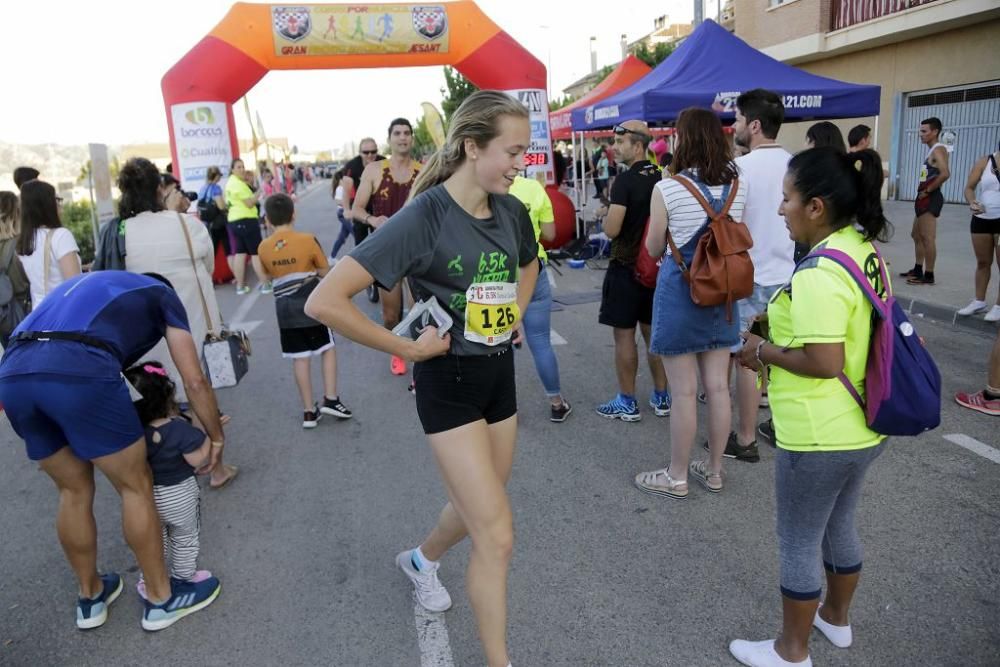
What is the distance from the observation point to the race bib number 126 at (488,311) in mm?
2158

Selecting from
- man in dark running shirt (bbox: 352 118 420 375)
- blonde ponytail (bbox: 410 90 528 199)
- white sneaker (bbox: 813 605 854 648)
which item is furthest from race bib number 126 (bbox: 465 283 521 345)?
man in dark running shirt (bbox: 352 118 420 375)

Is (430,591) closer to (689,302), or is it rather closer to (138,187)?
(689,302)

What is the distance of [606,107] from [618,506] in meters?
7.26

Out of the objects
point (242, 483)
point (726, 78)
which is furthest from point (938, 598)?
point (726, 78)

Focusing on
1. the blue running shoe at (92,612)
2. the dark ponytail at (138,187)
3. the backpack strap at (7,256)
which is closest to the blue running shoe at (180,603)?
the blue running shoe at (92,612)

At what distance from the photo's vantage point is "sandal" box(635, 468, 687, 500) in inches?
140

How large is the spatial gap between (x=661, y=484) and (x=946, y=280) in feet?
20.1

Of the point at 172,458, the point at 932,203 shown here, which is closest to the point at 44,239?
the point at 172,458

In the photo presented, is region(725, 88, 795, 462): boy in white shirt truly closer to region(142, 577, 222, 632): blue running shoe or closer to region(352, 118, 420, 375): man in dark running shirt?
region(142, 577, 222, 632): blue running shoe

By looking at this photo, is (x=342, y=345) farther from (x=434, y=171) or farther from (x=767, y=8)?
(x=767, y=8)

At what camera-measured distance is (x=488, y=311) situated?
2178 mm

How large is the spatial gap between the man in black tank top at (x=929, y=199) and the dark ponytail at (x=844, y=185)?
6375mm

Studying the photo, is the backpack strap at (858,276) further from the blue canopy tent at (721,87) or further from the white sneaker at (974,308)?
the blue canopy tent at (721,87)

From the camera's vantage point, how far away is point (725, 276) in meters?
3.21
